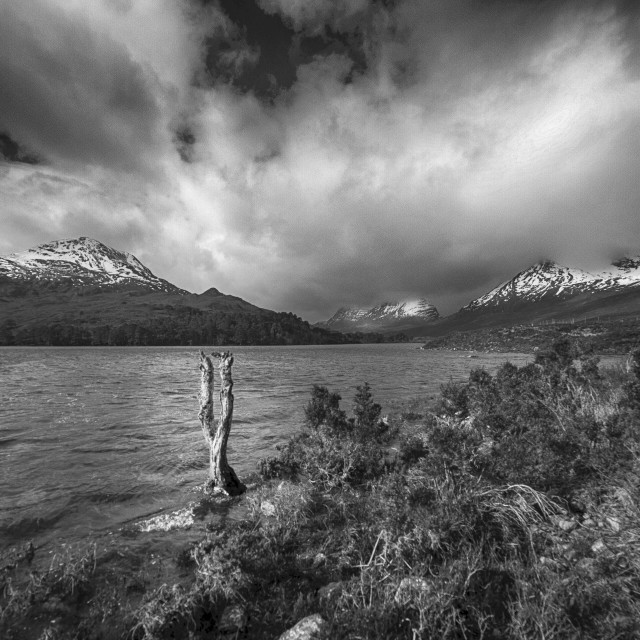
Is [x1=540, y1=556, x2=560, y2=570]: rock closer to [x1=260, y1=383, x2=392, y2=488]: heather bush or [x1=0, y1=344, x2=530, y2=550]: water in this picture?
[x1=260, y1=383, x2=392, y2=488]: heather bush

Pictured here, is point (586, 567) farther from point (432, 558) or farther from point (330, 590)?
point (330, 590)

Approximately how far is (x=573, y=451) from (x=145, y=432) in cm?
2683

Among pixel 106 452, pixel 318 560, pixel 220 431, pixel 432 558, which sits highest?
pixel 220 431

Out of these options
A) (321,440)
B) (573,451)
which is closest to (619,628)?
(573,451)

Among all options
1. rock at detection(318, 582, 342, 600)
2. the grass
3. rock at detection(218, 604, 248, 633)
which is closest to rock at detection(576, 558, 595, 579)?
the grass

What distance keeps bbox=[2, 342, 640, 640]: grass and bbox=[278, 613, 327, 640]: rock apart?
0.18 meters

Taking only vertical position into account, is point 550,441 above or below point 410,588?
above

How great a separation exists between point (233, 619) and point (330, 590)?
219 cm

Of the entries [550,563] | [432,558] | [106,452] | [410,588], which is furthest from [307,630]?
[106,452]

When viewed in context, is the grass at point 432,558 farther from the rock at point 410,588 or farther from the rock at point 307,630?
the rock at point 307,630

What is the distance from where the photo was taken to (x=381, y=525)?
9773 millimetres

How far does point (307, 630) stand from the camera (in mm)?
6680

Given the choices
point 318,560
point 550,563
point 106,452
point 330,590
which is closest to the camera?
point 550,563

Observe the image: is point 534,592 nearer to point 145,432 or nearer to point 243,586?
point 243,586
